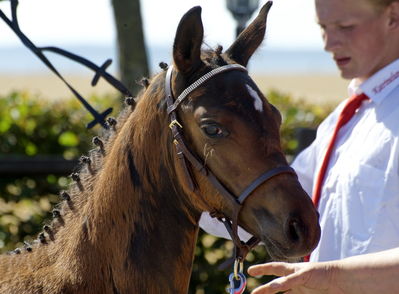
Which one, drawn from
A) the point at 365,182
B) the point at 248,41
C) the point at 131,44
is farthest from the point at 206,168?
the point at 131,44

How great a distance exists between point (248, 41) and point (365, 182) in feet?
2.56

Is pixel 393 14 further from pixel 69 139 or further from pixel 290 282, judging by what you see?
pixel 69 139

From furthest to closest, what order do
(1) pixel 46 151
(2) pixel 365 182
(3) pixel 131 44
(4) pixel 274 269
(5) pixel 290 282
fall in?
(3) pixel 131 44 < (1) pixel 46 151 < (2) pixel 365 182 < (4) pixel 274 269 < (5) pixel 290 282

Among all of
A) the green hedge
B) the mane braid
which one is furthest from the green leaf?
the mane braid

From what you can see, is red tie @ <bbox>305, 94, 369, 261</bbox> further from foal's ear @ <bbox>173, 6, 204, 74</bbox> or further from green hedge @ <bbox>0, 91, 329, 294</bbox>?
green hedge @ <bbox>0, 91, 329, 294</bbox>

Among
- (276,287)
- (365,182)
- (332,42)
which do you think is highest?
(332,42)

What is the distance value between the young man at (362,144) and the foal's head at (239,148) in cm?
35

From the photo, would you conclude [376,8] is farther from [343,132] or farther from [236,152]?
[236,152]

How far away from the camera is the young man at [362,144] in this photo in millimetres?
3174

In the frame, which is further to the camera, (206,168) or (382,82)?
(382,82)

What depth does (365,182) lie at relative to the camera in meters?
3.24

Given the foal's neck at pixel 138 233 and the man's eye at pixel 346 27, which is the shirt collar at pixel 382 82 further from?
the foal's neck at pixel 138 233

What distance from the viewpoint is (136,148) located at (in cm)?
297

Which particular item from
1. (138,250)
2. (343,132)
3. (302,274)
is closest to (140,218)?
(138,250)
